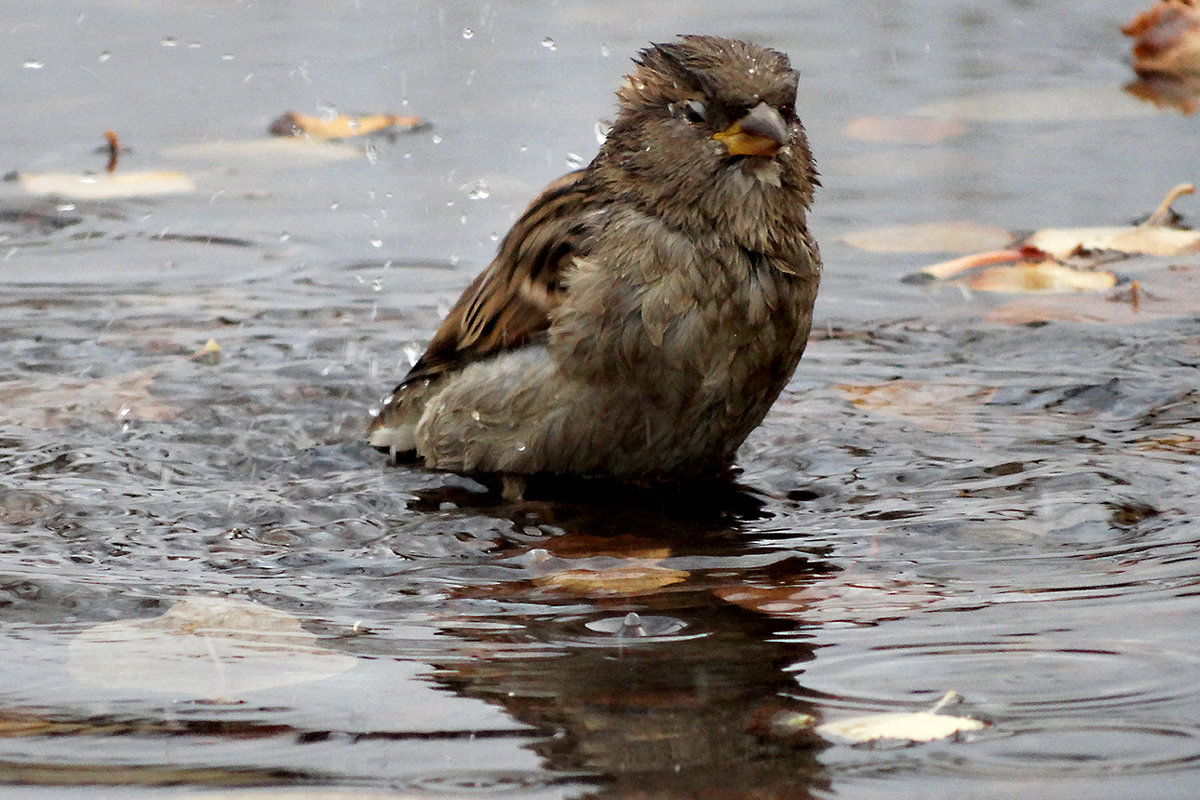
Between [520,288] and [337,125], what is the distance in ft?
9.94

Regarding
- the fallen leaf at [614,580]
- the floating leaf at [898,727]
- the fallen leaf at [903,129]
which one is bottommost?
the fallen leaf at [614,580]

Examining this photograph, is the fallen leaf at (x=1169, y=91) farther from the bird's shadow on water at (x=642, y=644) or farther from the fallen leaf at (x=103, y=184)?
the bird's shadow on water at (x=642, y=644)

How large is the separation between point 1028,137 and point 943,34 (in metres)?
1.80

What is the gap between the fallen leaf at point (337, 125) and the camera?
22.4 feet

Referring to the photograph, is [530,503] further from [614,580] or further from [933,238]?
[933,238]

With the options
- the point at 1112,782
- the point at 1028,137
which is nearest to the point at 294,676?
the point at 1112,782

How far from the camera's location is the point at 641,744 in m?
2.36

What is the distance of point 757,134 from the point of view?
3.66 meters

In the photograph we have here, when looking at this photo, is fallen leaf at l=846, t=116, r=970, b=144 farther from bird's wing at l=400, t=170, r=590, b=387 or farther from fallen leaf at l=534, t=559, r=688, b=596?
fallen leaf at l=534, t=559, r=688, b=596

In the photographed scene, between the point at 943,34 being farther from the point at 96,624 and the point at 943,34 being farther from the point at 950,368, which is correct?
the point at 96,624

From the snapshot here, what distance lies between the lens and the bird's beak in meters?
3.64

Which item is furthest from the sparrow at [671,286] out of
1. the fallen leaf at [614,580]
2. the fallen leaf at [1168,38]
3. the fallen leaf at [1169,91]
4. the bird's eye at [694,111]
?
the fallen leaf at [1168,38]

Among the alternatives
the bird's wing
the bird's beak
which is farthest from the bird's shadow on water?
the bird's beak

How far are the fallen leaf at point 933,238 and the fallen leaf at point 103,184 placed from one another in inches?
95.0
